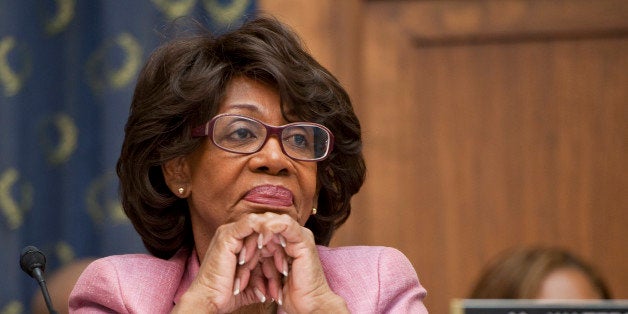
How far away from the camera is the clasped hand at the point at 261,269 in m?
2.08

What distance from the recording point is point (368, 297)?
220 cm

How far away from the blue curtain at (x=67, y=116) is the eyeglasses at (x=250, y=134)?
1.40m

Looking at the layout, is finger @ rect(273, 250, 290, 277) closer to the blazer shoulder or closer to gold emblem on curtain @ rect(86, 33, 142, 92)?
the blazer shoulder

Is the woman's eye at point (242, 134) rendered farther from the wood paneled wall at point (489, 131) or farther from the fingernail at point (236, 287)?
the wood paneled wall at point (489, 131)

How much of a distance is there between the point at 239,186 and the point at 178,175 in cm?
18

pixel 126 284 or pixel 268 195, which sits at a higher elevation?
pixel 268 195

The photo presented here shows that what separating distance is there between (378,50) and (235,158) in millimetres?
1624

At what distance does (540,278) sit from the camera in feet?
9.27

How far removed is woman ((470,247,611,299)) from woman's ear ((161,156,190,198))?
0.94m

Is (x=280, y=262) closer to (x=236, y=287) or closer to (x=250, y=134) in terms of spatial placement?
(x=236, y=287)

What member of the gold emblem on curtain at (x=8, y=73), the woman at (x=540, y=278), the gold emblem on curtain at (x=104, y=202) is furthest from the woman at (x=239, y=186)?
the gold emblem on curtain at (x=8, y=73)

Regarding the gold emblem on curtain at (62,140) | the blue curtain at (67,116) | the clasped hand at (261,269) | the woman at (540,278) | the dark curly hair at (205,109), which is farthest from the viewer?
the gold emblem on curtain at (62,140)

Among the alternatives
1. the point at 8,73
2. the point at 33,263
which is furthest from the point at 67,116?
the point at 33,263

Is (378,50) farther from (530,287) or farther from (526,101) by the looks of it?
(530,287)
